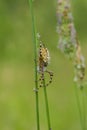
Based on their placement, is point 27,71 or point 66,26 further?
point 27,71

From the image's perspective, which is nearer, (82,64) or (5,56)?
(82,64)

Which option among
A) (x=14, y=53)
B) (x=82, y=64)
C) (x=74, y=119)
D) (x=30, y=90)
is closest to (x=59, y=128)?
(x=74, y=119)

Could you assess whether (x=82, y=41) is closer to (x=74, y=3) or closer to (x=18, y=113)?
(x=74, y=3)

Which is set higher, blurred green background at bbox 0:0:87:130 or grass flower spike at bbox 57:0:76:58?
blurred green background at bbox 0:0:87:130

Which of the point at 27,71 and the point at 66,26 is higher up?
the point at 27,71

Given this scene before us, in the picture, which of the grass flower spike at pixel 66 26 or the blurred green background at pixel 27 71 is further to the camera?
the blurred green background at pixel 27 71

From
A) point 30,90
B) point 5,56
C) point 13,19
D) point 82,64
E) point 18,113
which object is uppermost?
point 13,19

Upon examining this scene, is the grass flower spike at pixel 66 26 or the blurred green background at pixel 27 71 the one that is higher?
the blurred green background at pixel 27 71

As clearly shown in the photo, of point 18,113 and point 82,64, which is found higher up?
point 18,113
